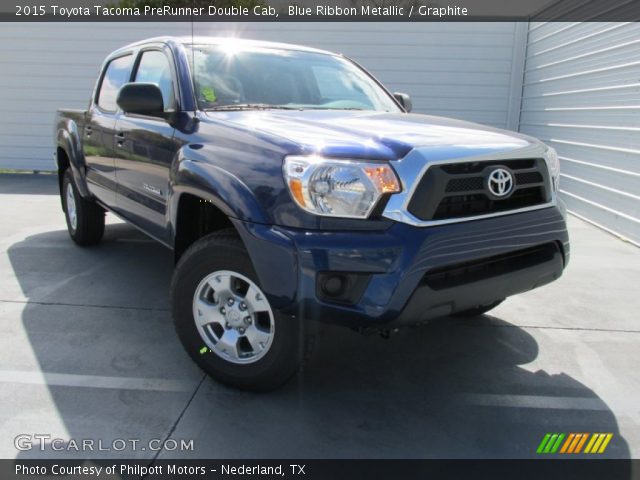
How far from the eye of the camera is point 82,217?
5.55m

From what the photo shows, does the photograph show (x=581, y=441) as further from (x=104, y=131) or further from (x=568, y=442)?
(x=104, y=131)

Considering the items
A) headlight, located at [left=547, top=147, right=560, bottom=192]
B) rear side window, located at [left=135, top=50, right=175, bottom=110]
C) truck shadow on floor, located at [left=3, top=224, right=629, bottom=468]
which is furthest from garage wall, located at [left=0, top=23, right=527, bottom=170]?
headlight, located at [left=547, top=147, right=560, bottom=192]

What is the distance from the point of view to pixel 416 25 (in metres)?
10.3

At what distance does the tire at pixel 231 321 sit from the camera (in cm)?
264

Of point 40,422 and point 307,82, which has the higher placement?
point 307,82

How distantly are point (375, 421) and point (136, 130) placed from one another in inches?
102

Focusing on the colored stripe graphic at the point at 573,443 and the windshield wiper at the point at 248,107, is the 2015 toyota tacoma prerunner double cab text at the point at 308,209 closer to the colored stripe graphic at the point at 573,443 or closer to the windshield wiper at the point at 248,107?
the windshield wiper at the point at 248,107

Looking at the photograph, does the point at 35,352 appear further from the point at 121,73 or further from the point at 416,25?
the point at 416,25

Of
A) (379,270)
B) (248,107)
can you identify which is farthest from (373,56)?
(379,270)

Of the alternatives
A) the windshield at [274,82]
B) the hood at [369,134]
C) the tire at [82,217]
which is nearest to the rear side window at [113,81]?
the tire at [82,217]

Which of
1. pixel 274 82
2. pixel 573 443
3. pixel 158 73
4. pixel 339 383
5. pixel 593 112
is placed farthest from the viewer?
pixel 593 112

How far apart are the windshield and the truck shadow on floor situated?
5.12 ft

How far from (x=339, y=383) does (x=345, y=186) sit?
4.09ft

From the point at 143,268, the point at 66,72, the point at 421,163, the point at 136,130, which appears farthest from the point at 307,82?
the point at 66,72
